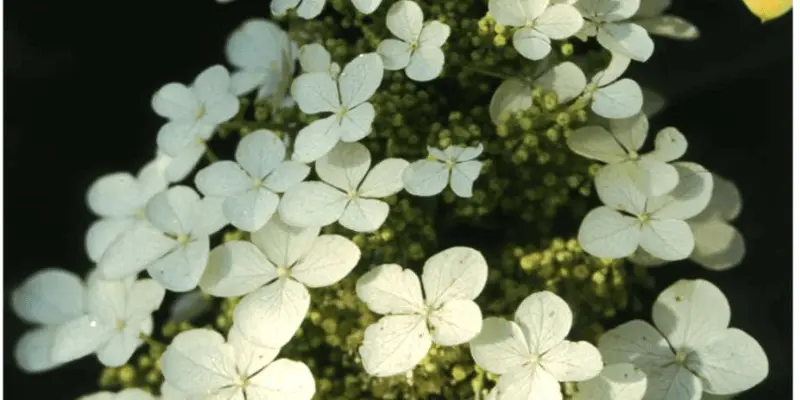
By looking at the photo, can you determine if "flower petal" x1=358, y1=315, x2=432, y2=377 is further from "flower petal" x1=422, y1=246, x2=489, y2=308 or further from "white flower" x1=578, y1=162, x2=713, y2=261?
"white flower" x1=578, y1=162, x2=713, y2=261

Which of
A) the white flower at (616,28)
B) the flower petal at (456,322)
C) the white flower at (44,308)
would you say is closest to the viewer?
the flower petal at (456,322)

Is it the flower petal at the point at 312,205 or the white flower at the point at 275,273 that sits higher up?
the flower petal at the point at 312,205

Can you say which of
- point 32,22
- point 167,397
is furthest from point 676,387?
point 32,22

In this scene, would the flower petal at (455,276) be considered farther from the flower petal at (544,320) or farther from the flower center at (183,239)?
the flower center at (183,239)

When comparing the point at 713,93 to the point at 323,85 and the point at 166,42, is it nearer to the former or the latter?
the point at 323,85

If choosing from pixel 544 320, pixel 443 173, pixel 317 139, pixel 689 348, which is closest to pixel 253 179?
pixel 317 139

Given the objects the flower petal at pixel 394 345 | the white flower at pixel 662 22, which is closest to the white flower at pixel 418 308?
the flower petal at pixel 394 345

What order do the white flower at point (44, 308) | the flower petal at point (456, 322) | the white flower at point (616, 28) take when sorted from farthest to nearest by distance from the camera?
the white flower at point (44, 308), the white flower at point (616, 28), the flower petal at point (456, 322)
